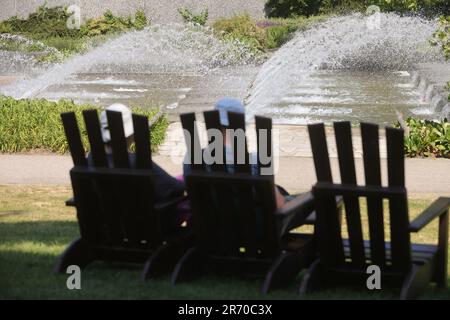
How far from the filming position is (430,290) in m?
5.50

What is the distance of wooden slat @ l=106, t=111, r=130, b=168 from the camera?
209 inches

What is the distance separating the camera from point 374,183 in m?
5.07

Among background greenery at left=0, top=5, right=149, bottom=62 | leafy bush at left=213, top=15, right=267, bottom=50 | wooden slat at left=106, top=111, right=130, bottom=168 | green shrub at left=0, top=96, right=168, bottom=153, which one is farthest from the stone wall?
wooden slat at left=106, top=111, right=130, bottom=168

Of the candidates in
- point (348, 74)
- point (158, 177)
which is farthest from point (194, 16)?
point (158, 177)

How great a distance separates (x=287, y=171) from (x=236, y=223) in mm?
4698

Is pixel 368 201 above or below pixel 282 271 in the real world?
above

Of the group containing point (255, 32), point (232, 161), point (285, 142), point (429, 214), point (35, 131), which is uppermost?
point (232, 161)

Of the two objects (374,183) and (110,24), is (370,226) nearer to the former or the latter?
(374,183)

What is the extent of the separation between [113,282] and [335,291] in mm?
1178

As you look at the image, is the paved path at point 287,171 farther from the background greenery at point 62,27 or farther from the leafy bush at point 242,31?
the background greenery at point 62,27

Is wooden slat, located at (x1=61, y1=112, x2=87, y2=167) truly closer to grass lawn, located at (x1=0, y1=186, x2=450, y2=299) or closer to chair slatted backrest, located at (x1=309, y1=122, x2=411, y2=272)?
grass lawn, located at (x1=0, y1=186, x2=450, y2=299)

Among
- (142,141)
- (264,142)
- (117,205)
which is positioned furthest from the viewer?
(117,205)

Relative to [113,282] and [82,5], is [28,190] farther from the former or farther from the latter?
[82,5]

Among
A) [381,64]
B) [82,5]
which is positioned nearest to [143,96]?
[381,64]
